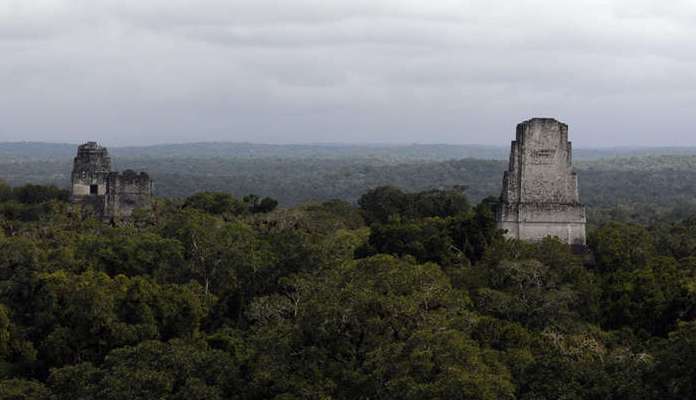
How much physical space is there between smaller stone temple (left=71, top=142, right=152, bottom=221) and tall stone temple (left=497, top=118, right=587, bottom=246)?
14.7 meters

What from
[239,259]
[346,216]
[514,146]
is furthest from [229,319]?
[346,216]

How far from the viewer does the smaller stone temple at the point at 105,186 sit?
126 ft

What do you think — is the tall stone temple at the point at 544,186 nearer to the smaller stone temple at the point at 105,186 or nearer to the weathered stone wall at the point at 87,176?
the smaller stone temple at the point at 105,186

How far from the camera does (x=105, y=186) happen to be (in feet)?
134

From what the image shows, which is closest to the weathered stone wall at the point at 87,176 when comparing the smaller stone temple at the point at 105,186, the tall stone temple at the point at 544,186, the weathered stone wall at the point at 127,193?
the smaller stone temple at the point at 105,186

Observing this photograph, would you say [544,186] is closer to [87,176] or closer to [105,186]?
[105,186]

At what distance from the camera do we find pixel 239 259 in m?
26.7

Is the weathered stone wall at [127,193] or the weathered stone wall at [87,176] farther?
the weathered stone wall at [87,176]

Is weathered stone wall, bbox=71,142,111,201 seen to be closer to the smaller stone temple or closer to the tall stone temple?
the smaller stone temple

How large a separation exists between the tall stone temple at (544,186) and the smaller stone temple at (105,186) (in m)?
14.7

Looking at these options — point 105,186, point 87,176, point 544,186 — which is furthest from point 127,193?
point 544,186

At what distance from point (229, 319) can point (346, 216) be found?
15051 millimetres

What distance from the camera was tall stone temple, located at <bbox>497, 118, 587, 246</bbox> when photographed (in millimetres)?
29188

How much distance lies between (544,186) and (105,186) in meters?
18.3
